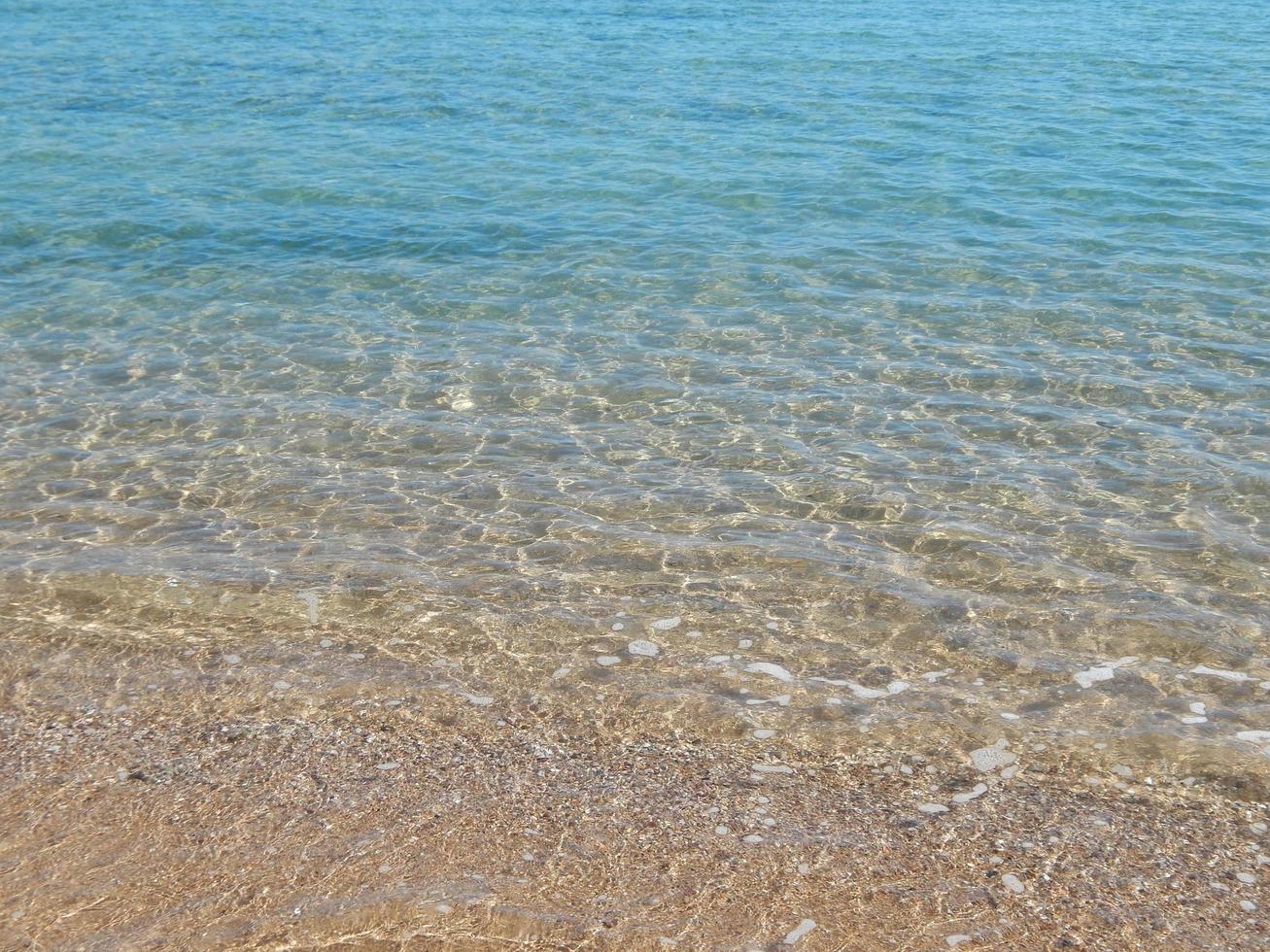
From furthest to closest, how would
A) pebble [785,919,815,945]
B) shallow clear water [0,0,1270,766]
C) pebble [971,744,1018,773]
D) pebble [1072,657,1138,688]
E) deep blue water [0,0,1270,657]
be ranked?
1. deep blue water [0,0,1270,657]
2. shallow clear water [0,0,1270,766]
3. pebble [1072,657,1138,688]
4. pebble [971,744,1018,773]
5. pebble [785,919,815,945]

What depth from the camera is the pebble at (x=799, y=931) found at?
5.14m

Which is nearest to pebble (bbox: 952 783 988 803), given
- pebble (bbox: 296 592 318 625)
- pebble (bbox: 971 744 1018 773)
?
pebble (bbox: 971 744 1018 773)

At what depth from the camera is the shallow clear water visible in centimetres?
832

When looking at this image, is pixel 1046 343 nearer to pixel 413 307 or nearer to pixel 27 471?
pixel 413 307

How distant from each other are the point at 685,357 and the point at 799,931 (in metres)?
7.61

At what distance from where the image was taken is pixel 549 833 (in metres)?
5.82

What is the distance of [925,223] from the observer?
52.1 feet

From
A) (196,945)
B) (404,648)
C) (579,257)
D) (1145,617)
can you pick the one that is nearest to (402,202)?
(579,257)

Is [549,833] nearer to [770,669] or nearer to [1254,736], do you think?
[770,669]

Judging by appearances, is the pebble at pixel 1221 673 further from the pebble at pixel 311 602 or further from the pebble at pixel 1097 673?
the pebble at pixel 311 602

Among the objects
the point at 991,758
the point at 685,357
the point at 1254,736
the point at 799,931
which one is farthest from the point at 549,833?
the point at 685,357

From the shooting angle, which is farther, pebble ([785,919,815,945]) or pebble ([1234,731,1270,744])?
pebble ([1234,731,1270,744])

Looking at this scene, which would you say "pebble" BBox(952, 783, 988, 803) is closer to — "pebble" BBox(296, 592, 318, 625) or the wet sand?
→ the wet sand

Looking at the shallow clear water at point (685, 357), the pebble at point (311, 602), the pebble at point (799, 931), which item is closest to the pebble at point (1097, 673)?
the shallow clear water at point (685, 357)
